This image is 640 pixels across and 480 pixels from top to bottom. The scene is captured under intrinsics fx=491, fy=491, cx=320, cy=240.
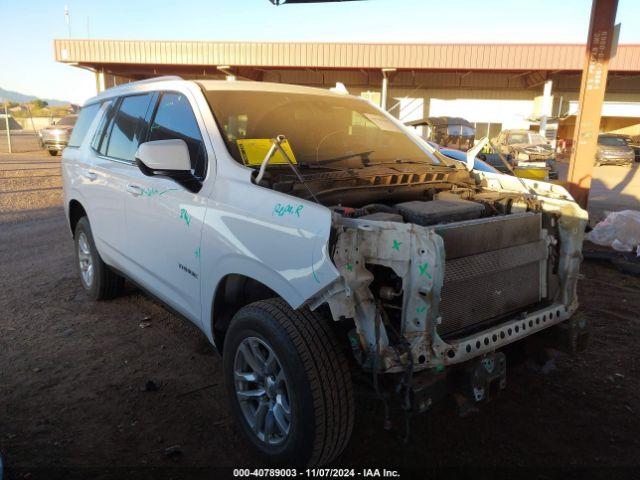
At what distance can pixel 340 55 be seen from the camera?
2289cm

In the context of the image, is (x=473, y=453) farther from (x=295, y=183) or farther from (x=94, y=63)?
(x=94, y=63)

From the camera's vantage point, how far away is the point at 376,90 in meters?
27.2

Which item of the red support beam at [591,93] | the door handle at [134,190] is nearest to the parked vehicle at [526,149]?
the red support beam at [591,93]

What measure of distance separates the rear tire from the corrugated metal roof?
20.1 metres

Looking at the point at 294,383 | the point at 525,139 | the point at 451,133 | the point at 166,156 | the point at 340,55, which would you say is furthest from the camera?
the point at 340,55

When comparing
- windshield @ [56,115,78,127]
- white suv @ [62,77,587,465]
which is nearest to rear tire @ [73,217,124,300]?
white suv @ [62,77,587,465]

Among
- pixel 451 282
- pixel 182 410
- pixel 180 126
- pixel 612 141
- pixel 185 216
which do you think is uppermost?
pixel 180 126

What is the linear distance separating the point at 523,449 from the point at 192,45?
79.6 feet

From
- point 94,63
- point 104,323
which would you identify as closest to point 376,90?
point 94,63

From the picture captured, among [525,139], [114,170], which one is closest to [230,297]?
[114,170]

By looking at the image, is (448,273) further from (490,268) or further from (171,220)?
(171,220)

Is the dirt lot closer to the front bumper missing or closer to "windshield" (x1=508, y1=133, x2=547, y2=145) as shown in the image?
the front bumper missing

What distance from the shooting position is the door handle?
3.42 metres

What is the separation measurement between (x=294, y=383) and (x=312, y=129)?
186cm
